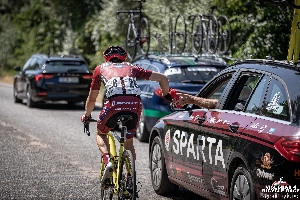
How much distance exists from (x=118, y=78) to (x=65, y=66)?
15452mm

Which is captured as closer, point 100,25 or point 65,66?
point 65,66

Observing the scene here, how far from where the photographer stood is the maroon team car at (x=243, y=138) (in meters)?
6.67

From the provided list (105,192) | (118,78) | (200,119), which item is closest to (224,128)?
(200,119)

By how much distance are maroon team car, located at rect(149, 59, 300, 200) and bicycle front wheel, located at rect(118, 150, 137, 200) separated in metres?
0.73

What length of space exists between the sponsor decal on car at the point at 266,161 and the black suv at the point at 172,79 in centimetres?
797

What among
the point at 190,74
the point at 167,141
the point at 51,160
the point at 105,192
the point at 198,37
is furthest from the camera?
the point at 198,37

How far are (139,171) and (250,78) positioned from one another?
4.19 m

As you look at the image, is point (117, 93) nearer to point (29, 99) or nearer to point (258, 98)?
point (258, 98)

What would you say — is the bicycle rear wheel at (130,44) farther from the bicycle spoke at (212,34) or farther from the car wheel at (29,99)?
the bicycle spoke at (212,34)

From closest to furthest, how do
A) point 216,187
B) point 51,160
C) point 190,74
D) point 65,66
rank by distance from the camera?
point 216,187 → point 51,160 → point 190,74 → point 65,66

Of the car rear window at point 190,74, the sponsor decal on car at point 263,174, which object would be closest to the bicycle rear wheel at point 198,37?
the car rear window at point 190,74

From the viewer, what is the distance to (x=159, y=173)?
392 inches

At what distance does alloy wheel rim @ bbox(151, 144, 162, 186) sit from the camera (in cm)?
995

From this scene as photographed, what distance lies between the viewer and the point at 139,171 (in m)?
12.1
